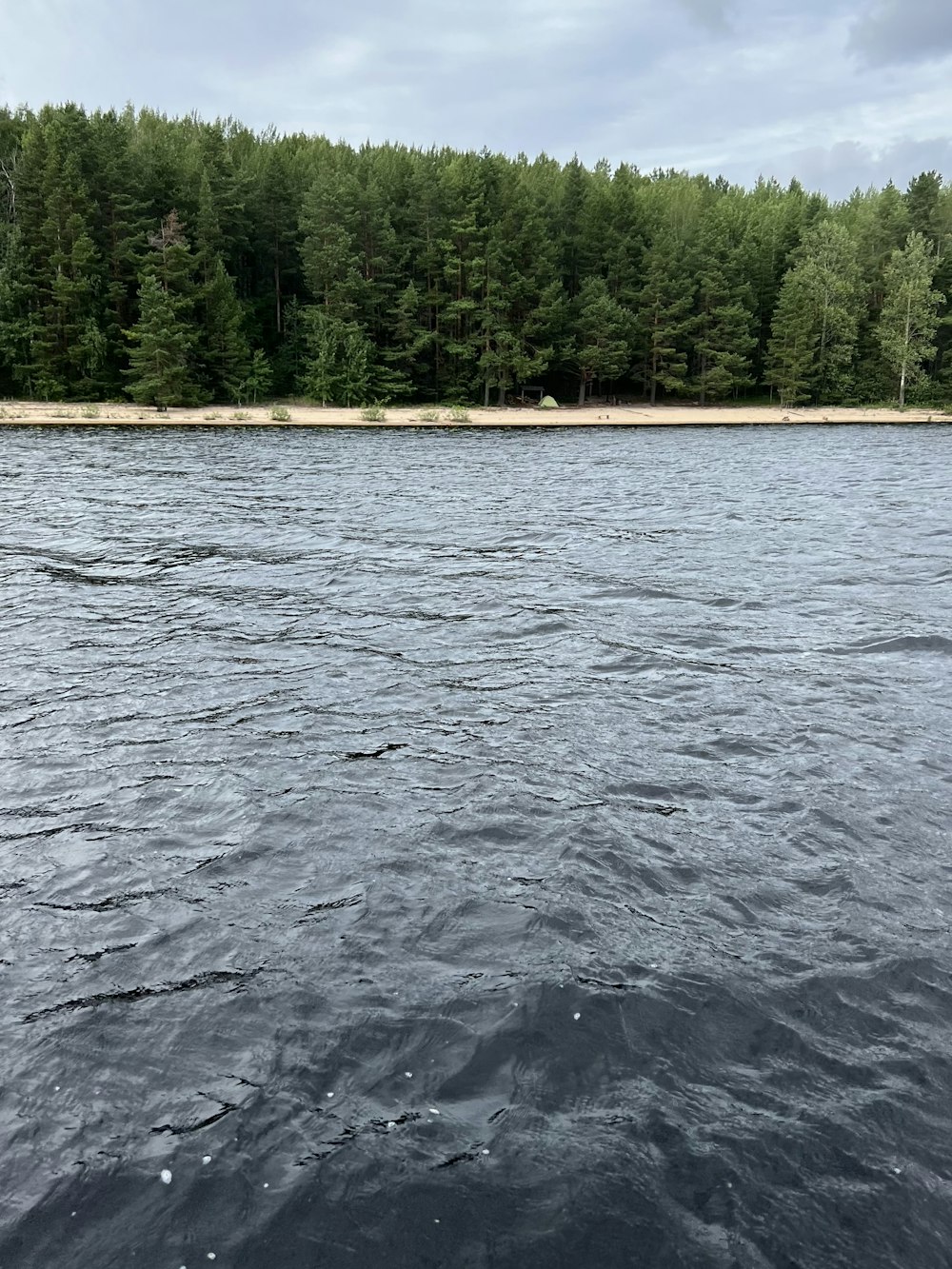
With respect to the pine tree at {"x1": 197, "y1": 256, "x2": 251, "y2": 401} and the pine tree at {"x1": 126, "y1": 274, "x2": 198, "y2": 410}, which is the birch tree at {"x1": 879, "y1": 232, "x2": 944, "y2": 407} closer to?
the pine tree at {"x1": 197, "y1": 256, "x2": 251, "y2": 401}

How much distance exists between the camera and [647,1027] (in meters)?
4.78

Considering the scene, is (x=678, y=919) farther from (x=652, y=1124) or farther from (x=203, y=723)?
(x=203, y=723)

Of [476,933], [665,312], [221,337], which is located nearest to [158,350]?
[221,337]

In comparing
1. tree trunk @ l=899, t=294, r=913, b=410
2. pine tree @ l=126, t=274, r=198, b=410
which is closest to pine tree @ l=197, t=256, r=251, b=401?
pine tree @ l=126, t=274, r=198, b=410

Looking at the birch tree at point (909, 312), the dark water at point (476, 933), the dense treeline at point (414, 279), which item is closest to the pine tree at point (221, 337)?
the dense treeline at point (414, 279)

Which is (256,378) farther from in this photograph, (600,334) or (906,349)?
(906,349)

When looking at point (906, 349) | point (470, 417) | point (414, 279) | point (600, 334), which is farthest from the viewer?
point (414, 279)

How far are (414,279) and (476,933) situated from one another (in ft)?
232

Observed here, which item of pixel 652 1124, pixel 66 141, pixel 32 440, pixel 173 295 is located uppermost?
pixel 66 141

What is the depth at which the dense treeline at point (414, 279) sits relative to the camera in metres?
56.2

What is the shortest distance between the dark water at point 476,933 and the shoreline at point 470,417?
39.4 meters

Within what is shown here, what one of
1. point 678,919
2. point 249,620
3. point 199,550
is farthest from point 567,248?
point 678,919

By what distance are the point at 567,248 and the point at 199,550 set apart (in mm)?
62688

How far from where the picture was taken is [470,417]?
57.5 m
